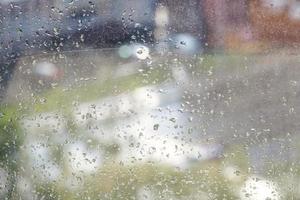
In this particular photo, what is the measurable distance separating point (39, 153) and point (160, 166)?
47 centimetres

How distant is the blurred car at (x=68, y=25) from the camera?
1941 millimetres

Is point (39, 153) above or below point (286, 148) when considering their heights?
below

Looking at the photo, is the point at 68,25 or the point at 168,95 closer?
the point at 168,95

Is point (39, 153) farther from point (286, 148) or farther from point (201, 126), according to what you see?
point (286, 148)

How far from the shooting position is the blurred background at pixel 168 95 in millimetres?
1870

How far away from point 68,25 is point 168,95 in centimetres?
43

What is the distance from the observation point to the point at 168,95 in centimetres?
192

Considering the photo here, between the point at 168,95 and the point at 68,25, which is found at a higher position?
the point at 68,25

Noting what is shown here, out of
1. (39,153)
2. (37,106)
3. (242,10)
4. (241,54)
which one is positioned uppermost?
(242,10)

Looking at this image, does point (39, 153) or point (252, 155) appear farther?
point (39, 153)

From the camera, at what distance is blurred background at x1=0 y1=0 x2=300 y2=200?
1.87 metres

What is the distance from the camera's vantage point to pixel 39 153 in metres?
2.15

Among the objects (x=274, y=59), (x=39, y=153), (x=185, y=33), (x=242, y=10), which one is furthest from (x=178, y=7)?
(x=39, y=153)

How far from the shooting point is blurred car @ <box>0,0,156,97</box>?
194 centimetres
